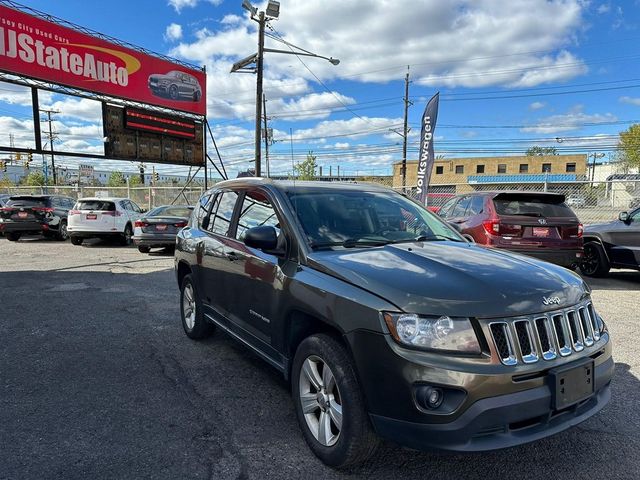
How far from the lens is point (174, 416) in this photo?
3.35 metres

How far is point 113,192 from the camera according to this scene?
2917 cm

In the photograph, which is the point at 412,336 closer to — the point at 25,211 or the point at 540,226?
the point at 540,226

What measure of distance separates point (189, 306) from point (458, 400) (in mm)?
3782

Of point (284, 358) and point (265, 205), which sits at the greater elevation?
point (265, 205)

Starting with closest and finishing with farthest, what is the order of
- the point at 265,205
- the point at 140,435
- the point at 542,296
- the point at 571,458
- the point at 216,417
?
1. the point at 542,296
2. the point at 571,458
3. the point at 140,435
4. the point at 216,417
5. the point at 265,205

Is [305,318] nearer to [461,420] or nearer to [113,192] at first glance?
[461,420]

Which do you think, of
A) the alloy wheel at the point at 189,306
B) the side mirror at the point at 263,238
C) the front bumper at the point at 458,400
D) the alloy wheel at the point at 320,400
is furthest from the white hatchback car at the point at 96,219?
the front bumper at the point at 458,400

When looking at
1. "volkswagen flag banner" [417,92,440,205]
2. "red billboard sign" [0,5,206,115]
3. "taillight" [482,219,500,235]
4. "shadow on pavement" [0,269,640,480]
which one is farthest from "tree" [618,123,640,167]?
"shadow on pavement" [0,269,640,480]

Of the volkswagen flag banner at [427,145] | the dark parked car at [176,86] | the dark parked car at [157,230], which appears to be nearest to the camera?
the dark parked car at [157,230]

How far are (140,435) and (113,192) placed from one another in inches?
1147

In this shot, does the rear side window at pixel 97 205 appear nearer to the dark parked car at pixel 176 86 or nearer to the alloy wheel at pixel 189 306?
the dark parked car at pixel 176 86

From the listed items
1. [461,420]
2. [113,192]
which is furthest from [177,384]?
[113,192]

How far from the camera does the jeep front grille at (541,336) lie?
2.28 m

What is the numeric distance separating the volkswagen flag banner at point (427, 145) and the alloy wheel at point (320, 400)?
11550 millimetres
